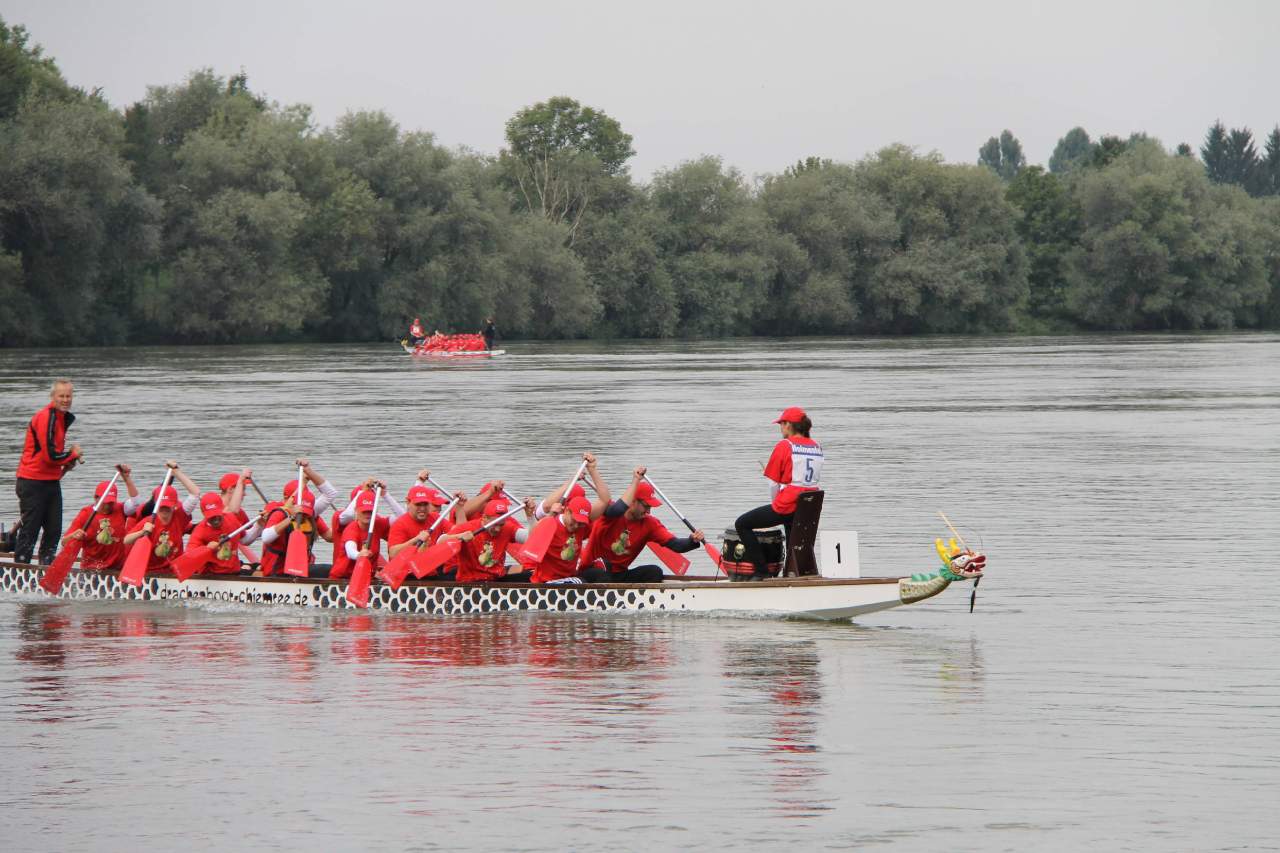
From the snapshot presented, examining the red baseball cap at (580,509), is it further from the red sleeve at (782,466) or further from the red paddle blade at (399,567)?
the red sleeve at (782,466)

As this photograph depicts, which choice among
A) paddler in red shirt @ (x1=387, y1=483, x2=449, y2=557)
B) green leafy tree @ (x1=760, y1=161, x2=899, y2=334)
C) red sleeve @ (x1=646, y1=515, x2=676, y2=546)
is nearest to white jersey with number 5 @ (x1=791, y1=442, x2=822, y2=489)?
red sleeve @ (x1=646, y1=515, x2=676, y2=546)

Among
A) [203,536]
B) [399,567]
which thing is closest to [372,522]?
[399,567]

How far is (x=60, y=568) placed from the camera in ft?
60.8

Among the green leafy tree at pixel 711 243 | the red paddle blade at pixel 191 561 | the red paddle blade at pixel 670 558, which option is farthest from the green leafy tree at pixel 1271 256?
the red paddle blade at pixel 191 561

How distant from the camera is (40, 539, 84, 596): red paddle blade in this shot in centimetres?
1842

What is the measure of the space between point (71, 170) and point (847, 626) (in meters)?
73.1

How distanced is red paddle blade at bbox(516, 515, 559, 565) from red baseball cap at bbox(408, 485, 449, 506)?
1016 mm

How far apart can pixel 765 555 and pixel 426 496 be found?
3.22 metres

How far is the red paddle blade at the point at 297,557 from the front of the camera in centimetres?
1752

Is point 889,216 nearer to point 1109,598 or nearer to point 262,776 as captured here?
point 1109,598

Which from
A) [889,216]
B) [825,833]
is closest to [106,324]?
[889,216]

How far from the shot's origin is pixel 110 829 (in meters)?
10.1

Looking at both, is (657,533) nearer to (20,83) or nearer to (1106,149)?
(20,83)

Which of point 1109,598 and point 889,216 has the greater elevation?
point 889,216
